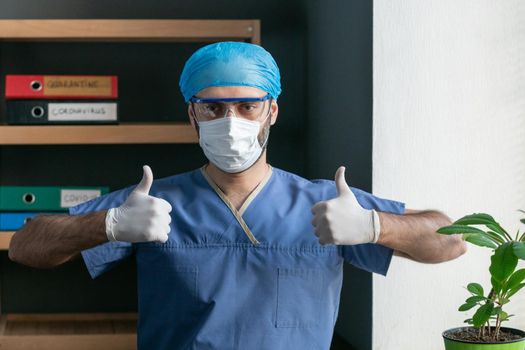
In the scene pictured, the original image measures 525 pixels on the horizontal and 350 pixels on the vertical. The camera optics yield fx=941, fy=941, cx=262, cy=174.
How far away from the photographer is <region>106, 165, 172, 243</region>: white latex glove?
5.51 feet

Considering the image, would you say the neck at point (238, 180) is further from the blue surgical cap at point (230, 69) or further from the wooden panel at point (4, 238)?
the wooden panel at point (4, 238)

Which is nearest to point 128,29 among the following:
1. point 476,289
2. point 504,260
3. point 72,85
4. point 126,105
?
point 72,85

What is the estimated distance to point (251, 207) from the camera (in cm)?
189

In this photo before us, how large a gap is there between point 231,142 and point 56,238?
381mm

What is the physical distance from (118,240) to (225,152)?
265 mm

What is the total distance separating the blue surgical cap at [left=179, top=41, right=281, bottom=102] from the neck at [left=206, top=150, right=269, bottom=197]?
0.16m

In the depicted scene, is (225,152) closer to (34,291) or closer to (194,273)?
(194,273)

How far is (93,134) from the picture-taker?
2.55 m

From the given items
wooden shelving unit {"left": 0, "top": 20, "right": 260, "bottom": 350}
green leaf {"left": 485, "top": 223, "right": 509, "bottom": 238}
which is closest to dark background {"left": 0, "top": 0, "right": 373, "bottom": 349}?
wooden shelving unit {"left": 0, "top": 20, "right": 260, "bottom": 350}

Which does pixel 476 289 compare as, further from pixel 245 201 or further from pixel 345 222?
pixel 245 201

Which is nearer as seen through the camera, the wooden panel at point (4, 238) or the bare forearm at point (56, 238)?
the bare forearm at point (56, 238)

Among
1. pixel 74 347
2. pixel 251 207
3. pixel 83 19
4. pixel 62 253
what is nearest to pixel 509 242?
pixel 251 207

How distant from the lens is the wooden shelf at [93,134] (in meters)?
2.55

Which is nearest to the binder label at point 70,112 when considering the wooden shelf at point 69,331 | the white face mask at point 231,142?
the wooden shelf at point 69,331
